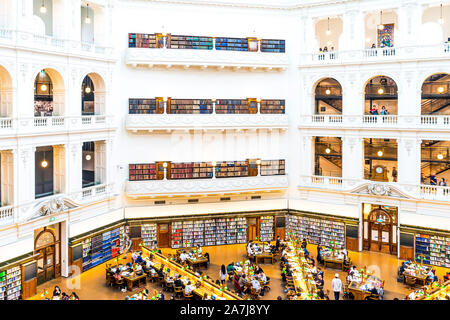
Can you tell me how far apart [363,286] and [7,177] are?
13664 mm

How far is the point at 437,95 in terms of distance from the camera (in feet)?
70.5

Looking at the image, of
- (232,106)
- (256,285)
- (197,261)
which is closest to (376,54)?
(232,106)

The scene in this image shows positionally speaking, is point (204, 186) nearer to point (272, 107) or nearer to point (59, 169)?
point (272, 107)

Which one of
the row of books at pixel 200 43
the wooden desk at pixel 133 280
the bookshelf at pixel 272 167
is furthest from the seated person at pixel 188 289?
the row of books at pixel 200 43

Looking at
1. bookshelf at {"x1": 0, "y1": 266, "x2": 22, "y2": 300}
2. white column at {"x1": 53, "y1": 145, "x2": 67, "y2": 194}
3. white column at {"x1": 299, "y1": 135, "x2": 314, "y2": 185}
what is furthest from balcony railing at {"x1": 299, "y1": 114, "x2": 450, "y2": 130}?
bookshelf at {"x1": 0, "y1": 266, "x2": 22, "y2": 300}

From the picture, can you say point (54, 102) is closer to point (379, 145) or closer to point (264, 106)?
point (264, 106)

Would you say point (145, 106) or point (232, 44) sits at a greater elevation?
point (232, 44)

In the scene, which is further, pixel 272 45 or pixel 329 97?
pixel 329 97

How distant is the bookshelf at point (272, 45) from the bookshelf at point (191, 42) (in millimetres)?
Result: 2662

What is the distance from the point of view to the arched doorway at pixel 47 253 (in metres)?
16.3

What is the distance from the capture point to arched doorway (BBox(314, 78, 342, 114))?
23672 millimetres

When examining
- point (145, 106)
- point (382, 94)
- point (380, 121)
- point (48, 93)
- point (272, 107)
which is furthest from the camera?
point (382, 94)
